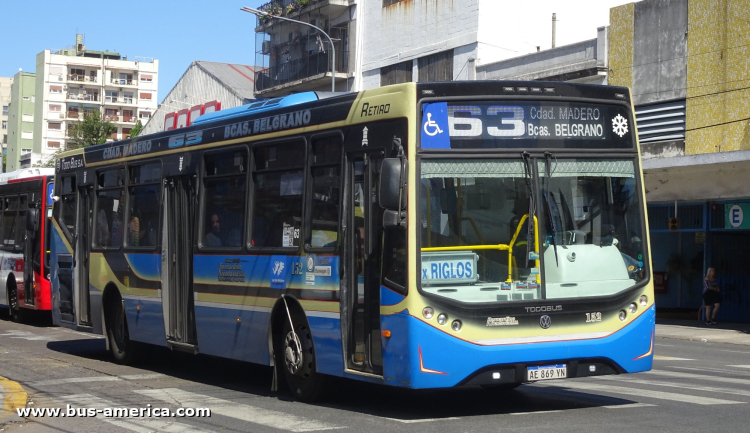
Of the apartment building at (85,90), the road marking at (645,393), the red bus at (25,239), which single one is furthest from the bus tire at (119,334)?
the apartment building at (85,90)

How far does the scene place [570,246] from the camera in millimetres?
9109

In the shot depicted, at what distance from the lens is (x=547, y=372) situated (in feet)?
29.2

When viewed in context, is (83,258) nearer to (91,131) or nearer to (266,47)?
(266,47)

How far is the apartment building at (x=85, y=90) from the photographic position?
120375 mm

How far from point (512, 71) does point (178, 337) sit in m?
22.4

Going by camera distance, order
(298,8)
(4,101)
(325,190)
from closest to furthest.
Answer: (325,190)
(298,8)
(4,101)

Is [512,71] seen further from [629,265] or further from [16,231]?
[629,265]

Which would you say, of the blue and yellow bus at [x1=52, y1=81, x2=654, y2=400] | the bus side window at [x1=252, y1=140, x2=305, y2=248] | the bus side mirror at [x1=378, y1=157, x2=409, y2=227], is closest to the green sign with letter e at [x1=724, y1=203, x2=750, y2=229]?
the blue and yellow bus at [x1=52, y1=81, x2=654, y2=400]

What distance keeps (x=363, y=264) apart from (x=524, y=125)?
197 centimetres

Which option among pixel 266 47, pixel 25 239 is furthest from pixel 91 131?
pixel 25 239

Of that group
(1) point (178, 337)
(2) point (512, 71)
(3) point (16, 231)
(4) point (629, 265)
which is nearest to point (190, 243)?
(1) point (178, 337)

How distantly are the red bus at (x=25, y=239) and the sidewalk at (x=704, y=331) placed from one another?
14256 mm

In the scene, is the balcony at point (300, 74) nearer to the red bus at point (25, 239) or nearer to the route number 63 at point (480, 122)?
the red bus at point (25, 239)

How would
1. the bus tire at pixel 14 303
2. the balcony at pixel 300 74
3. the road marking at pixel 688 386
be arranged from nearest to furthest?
the road marking at pixel 688 386, the bus tire at pixel 14 303, the balcony at pixel 300 74
